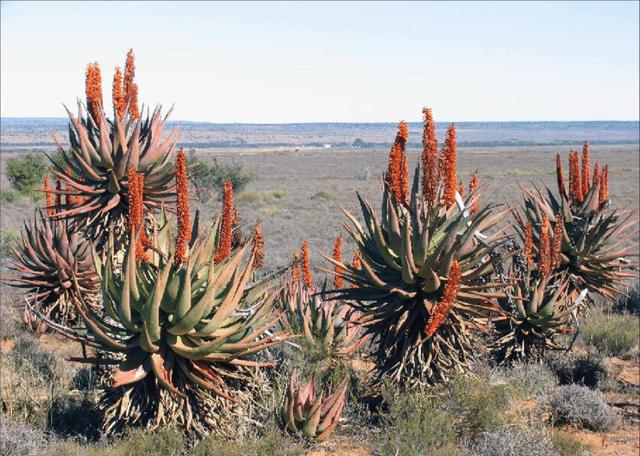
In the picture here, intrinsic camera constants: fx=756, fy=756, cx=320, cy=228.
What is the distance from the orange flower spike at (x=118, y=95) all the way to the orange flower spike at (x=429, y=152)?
2650 millimetres

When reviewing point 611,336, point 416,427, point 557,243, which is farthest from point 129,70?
point 611,336

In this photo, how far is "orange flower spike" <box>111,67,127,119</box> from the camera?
658 cm

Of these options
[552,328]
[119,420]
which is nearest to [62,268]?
[119,420]

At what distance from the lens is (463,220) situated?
6414 mm

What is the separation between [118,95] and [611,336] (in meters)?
8.31

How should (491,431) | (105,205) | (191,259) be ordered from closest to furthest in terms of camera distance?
(191,259)
(105,205)
(491,431)

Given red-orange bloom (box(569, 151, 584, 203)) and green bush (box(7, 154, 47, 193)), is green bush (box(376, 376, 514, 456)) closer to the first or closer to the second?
red-orange bloom (box(569, 151, 584, 203))

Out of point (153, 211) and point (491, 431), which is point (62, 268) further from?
point (491, 431)

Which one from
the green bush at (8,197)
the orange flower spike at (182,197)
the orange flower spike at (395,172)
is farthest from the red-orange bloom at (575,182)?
the green bush at (8,197)

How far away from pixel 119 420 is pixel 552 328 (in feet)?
16.9

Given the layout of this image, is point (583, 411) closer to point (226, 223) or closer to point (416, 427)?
point (416, 427)

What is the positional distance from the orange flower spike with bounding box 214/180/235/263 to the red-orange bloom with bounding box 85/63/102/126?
1687 millimetres

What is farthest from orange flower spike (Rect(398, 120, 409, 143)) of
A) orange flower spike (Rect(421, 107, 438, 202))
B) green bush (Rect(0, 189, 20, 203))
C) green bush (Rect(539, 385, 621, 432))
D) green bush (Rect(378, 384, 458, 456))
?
green bush (Rect(0, 189, 20, 203))

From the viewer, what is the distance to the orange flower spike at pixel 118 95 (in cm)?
658
